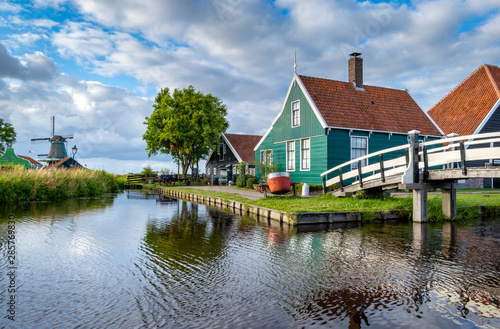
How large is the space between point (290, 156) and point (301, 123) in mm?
2454

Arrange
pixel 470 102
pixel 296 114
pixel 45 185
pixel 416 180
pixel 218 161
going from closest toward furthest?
pixel 416 180
pixel 45 185
pixel 296 114
pixel 470 102
pixel 218 161

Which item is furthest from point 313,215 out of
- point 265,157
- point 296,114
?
point 265,157

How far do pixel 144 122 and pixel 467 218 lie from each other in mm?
33021

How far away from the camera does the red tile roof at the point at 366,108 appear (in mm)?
20547

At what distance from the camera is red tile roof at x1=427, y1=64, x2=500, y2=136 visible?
24781 mm

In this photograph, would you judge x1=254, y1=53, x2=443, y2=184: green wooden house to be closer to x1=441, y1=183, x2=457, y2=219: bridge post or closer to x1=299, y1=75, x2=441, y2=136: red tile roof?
x1=299, y1=75, x2=441, y2=136: red tile roof

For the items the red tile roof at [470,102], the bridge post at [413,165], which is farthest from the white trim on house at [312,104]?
the red tile roof at [470,102]

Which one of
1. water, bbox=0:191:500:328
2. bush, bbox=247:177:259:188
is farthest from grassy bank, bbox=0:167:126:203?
bush, bbox=247:177:259:188

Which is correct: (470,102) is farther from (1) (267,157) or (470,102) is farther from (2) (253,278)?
(2) (253,278)

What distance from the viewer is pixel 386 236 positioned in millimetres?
9938

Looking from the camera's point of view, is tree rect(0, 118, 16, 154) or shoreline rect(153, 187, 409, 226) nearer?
shoreline rect(153, 187, 409, 226)

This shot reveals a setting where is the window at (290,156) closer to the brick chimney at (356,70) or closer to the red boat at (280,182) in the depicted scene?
the brick chimney at (356,70)

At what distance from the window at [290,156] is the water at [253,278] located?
11.9m

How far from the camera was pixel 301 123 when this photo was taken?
2152 cm
